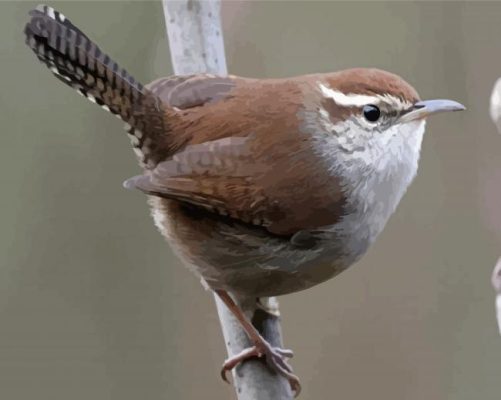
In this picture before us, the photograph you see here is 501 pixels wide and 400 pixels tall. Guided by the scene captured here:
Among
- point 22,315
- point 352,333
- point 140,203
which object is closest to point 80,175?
point 140,203

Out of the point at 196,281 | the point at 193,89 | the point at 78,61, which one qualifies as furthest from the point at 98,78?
the point at 196,281

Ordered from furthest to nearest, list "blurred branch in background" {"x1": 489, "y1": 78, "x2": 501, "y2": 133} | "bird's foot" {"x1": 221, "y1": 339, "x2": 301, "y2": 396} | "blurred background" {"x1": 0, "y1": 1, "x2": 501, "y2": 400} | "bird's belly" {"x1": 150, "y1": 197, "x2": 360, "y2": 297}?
"blurred background" {"x1": 0, "y1": 1, "x2": 501, "y2": 400} < "bird's foot" {"x1": 221, "y1": 339, "x2": 301, "y2": 396} < "bird's belly" {"x1": 150, "y1": 197, "x2": 360, "y2": 297} < "blurred branch in background" {"x1": 489, "y1": 78, "x2": 501, "y2": 133}

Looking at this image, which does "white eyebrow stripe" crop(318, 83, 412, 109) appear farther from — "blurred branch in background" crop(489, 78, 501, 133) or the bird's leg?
the bird's leg

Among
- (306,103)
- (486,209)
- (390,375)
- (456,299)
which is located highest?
(306,103)

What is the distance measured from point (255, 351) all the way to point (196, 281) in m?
1.11

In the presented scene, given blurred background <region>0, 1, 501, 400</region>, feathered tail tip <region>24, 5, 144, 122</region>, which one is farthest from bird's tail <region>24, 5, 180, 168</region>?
blurred background <region>0, 1, 501, 400</region>

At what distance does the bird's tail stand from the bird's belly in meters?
0.09

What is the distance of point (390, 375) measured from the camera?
186cm

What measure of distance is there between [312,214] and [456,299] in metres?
1.10

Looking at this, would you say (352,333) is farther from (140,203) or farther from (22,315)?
(22,315)

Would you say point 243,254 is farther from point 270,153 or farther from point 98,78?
point 98,78

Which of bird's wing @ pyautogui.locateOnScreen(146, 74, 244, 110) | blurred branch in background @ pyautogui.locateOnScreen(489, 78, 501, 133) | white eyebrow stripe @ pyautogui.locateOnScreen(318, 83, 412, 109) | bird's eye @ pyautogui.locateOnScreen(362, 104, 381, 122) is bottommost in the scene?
blurred branch in background @ pyautogui.locateOnScreen(489, 78, 501, 133)

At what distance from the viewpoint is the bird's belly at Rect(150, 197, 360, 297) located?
36.0 inches

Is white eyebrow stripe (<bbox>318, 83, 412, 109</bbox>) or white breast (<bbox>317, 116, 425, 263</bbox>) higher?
white eyebrow stripe (<bbox>318, 83, 412, 109</bbox>)
